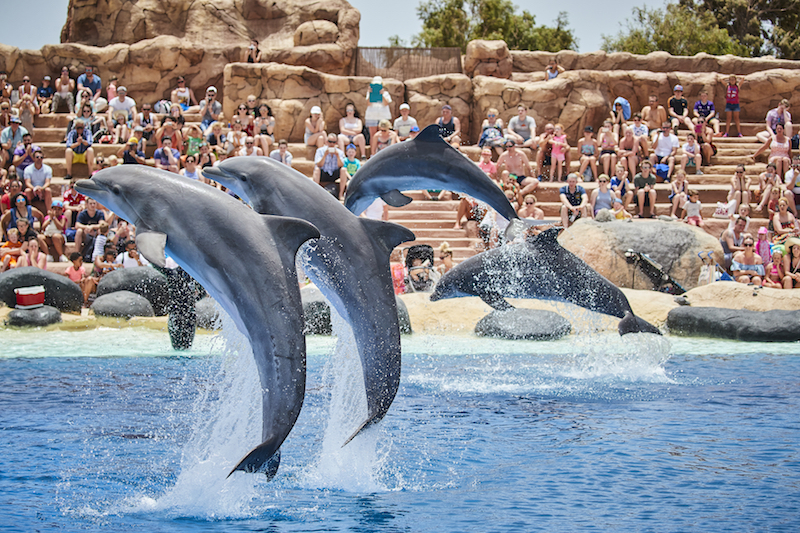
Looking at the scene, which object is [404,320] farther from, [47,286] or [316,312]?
[47,286]

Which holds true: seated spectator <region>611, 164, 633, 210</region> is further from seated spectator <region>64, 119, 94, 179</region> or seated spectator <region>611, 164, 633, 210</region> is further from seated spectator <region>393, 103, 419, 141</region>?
seated spectator <region>64, 119, 94, 179</region>

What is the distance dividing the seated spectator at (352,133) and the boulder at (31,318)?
7279mm

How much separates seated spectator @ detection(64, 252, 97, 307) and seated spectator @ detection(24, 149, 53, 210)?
2756 millimetres

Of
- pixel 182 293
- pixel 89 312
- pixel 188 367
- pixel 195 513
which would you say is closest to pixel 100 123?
pixel 89 312

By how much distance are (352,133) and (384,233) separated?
13221 millimetres

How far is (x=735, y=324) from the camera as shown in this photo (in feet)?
36.3

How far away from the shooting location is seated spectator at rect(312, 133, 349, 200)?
15438 millimetres

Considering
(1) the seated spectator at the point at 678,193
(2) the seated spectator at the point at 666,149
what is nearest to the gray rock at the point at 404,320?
(1) the seated spectator at the point at 678,193

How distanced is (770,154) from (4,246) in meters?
15.3

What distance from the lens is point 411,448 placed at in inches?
231

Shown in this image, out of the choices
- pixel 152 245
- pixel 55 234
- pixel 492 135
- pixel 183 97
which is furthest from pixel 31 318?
pixel 183 97

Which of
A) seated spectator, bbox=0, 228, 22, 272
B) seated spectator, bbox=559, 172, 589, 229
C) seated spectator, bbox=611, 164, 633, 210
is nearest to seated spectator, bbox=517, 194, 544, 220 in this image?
seated spectator, bbox=559, 172, 589, 229

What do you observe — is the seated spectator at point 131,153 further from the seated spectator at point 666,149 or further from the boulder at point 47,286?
the seated spectator at point 666,149

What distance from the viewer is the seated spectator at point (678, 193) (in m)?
15.8
